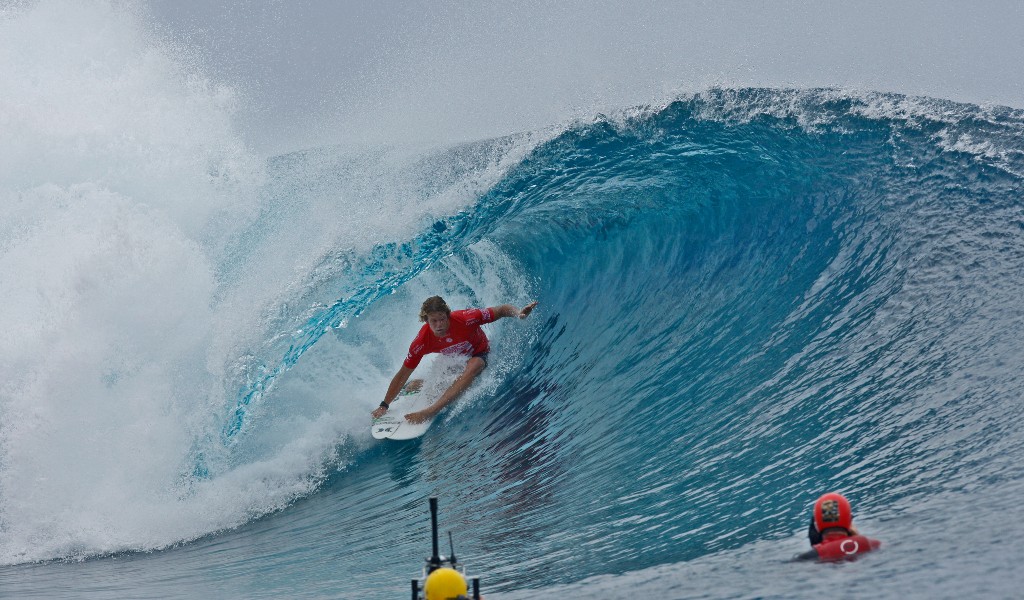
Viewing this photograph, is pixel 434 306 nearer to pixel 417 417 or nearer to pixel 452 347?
pixel 452 347

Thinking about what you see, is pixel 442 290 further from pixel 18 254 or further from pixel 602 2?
pixel 602 2

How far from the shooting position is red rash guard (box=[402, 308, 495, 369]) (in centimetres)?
781

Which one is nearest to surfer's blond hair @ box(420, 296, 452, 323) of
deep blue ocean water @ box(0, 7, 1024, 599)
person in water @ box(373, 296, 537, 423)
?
person in water @ box(373, 296, 537, 423)

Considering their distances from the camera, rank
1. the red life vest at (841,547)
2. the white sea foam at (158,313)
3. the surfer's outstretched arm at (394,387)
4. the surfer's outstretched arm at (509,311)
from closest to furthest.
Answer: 1. the red life vest at (841,547)
2. the white sea foam at (158,313)
3. the surfer's outstretched arm at (394,387)
4. the surfer's outstretched arm at (509,311)

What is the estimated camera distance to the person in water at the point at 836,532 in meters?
3.52

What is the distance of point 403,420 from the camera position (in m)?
7.90

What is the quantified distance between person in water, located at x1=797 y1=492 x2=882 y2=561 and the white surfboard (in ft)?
15.5

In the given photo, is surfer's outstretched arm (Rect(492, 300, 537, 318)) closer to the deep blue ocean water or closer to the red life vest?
A: the deep blue ocean water

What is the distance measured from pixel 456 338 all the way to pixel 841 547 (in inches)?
191

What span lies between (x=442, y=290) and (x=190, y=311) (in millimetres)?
2678

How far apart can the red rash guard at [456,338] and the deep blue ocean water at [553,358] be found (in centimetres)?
51

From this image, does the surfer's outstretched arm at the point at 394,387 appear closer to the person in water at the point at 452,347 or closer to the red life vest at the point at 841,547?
the person in water at the point at 452,347

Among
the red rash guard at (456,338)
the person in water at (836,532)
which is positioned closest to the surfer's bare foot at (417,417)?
the red rash guard at (456,338)

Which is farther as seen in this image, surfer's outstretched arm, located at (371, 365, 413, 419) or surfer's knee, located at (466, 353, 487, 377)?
surfer's knee, located at (466, 353, 487, 377)
